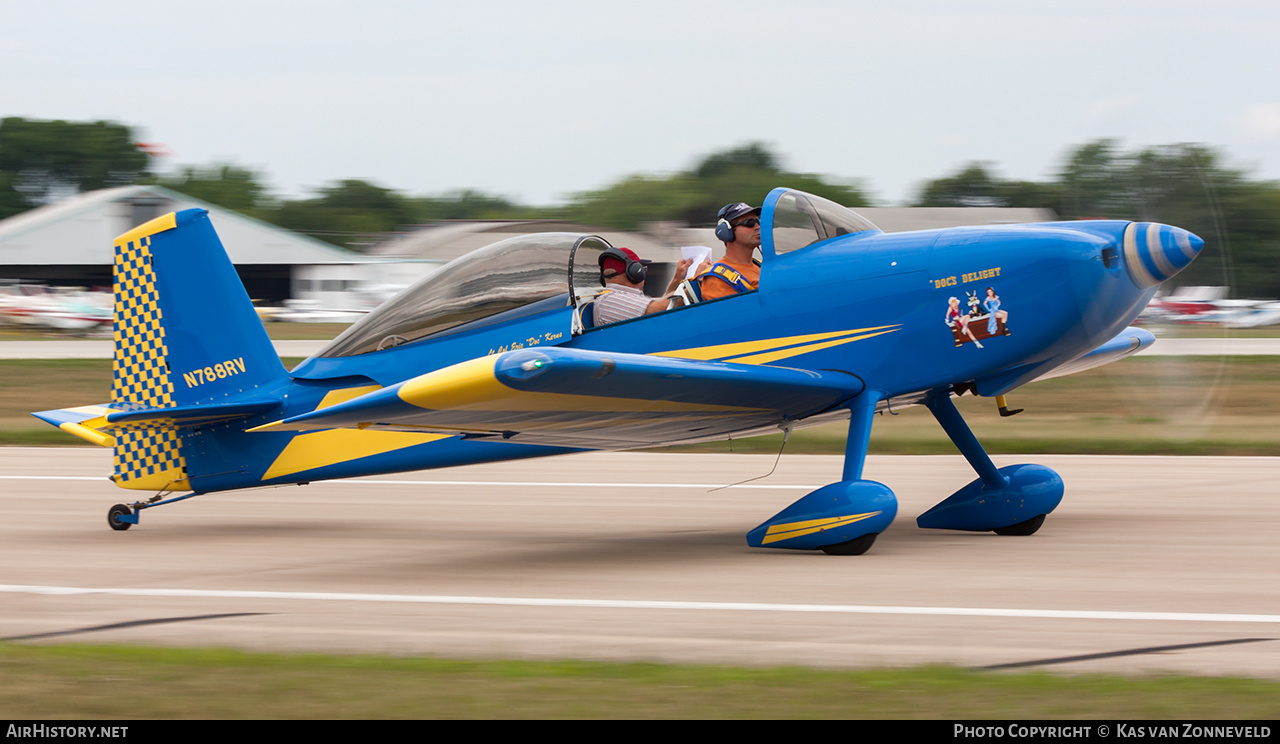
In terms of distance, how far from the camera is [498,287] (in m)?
7.89

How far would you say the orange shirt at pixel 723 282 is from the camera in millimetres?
7461

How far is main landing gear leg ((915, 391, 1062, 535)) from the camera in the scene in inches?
304

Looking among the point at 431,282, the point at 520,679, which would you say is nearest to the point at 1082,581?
the point at 520,679

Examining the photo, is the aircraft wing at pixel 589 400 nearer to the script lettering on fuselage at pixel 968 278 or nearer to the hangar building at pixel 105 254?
the script lettering on fuselage at pixel 968 278

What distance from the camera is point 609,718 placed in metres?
3.81

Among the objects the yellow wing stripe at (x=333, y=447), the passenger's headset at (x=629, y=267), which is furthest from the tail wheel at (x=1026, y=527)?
the yellow wing stripe at (x=333, y=447)

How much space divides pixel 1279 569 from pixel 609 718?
4.38m

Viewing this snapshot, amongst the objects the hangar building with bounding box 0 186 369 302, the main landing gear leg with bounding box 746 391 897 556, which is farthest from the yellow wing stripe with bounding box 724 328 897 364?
the hangar building with bounding box 0 186 369 302

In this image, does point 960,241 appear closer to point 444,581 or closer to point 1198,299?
point 1198,299

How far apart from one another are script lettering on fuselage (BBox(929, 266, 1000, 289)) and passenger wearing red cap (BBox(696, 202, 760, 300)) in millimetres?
1129

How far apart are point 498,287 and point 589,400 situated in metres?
1.78

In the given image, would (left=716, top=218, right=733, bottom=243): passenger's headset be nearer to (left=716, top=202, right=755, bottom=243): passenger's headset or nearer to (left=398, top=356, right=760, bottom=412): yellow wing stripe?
(left=716, top=202, right=755, bottom=243): passenger's headset

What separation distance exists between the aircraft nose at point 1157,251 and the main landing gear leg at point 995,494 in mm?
1375

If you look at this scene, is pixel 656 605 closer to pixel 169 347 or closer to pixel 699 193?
pixel 169 347
